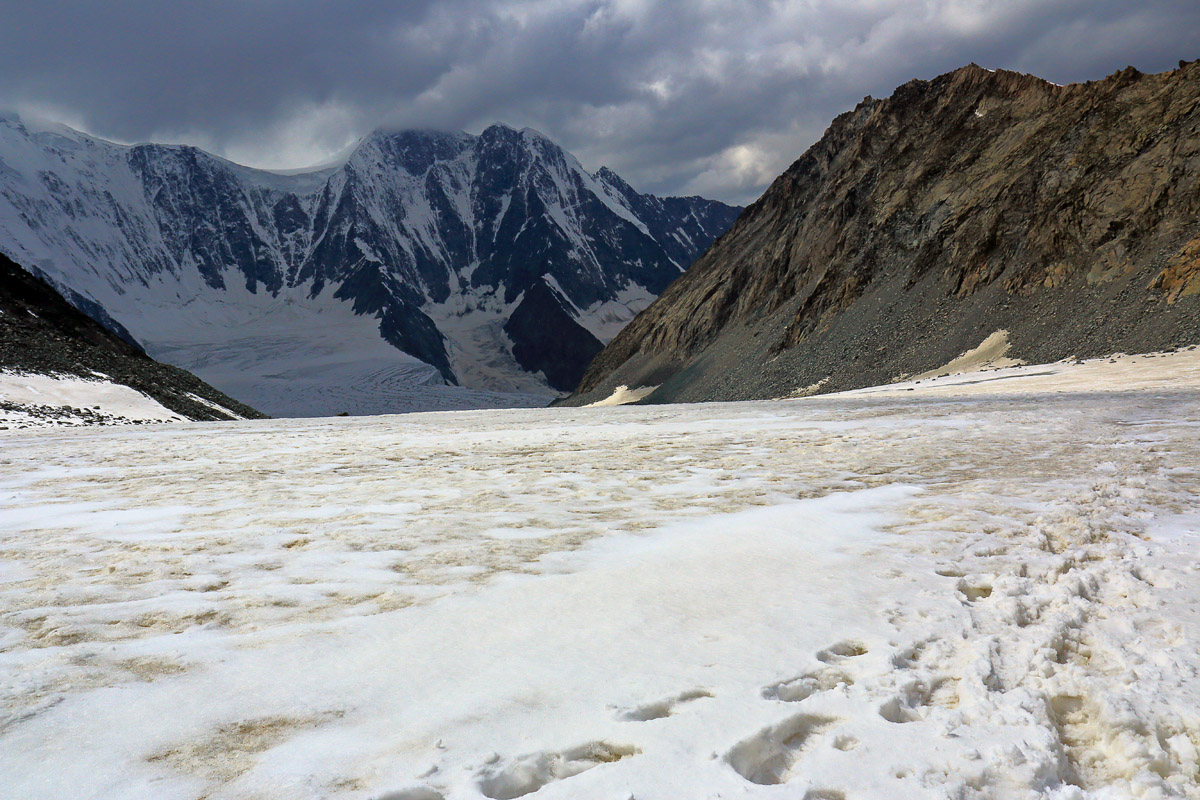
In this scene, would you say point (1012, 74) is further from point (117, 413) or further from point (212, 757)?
point (212, 757)

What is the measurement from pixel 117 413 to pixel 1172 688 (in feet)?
106

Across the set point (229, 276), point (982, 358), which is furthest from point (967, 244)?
point (229, 276)

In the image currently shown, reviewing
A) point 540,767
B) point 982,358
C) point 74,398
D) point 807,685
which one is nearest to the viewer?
point 540,767

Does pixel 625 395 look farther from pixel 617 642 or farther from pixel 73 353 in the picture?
pixel 617 642

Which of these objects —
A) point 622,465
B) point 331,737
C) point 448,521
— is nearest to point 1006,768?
point 331,737

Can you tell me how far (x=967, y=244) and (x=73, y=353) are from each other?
47004 mm

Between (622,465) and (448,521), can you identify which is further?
(622,465)

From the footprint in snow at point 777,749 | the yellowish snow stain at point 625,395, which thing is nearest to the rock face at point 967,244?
the yellowish snow stain at point 625,395

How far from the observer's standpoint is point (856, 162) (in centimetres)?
5516

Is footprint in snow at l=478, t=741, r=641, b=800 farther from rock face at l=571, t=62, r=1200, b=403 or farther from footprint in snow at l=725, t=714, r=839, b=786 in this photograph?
rock face at l=571, t=62, r=1200, b=403

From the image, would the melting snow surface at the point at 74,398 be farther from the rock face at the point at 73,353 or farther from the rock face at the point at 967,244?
the rock face at the point at 967,244

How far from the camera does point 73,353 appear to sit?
110ft

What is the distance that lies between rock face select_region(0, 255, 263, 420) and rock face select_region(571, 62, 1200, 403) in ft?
98.5

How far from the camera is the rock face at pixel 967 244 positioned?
32406mm
